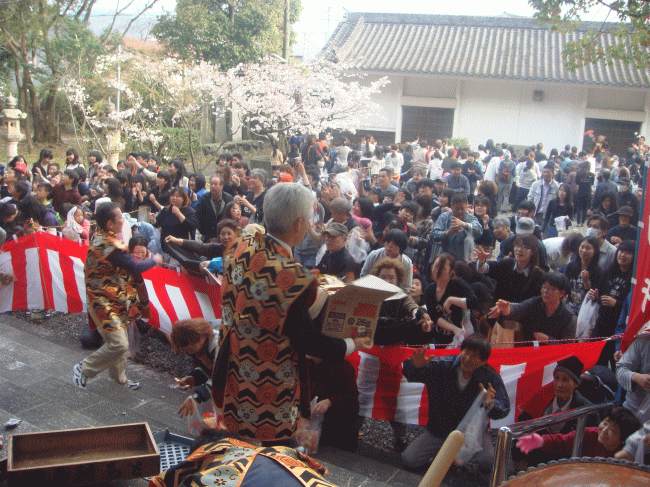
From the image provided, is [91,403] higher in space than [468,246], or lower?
lower

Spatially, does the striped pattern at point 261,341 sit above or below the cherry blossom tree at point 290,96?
below

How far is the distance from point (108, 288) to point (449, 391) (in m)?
2.80

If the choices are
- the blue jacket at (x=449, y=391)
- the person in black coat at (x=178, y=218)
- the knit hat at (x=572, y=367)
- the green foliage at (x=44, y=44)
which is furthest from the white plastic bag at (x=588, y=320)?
the green foliage at (x=44, y=44)

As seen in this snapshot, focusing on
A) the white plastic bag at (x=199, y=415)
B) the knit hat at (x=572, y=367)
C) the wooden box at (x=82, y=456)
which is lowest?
the white plastic bag at (x=199, y=415)

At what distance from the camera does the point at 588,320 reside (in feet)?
16.2

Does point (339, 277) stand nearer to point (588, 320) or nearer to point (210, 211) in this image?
point (588, 320)

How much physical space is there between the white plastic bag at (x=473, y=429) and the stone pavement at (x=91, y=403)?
Result: 197 mm

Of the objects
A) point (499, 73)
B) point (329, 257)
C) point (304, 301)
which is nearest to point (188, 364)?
point (329, 257)

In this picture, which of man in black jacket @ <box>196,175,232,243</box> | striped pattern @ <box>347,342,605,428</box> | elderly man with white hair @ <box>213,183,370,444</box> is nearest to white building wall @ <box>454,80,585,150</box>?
Result: man in black jacket @ <box>196,175,232,243</box>

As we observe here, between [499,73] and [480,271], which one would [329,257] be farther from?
[499,73]

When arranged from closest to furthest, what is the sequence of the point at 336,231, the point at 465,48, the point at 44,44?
the point at 336,231, the point at 44,44, the point at 465,48

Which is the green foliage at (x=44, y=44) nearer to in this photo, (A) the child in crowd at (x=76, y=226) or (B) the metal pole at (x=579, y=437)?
(A) the child in crowd at (x=76, y=226)

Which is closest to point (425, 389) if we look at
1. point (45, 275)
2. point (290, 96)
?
point (45, 275)

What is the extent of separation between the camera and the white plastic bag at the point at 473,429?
152 inches
